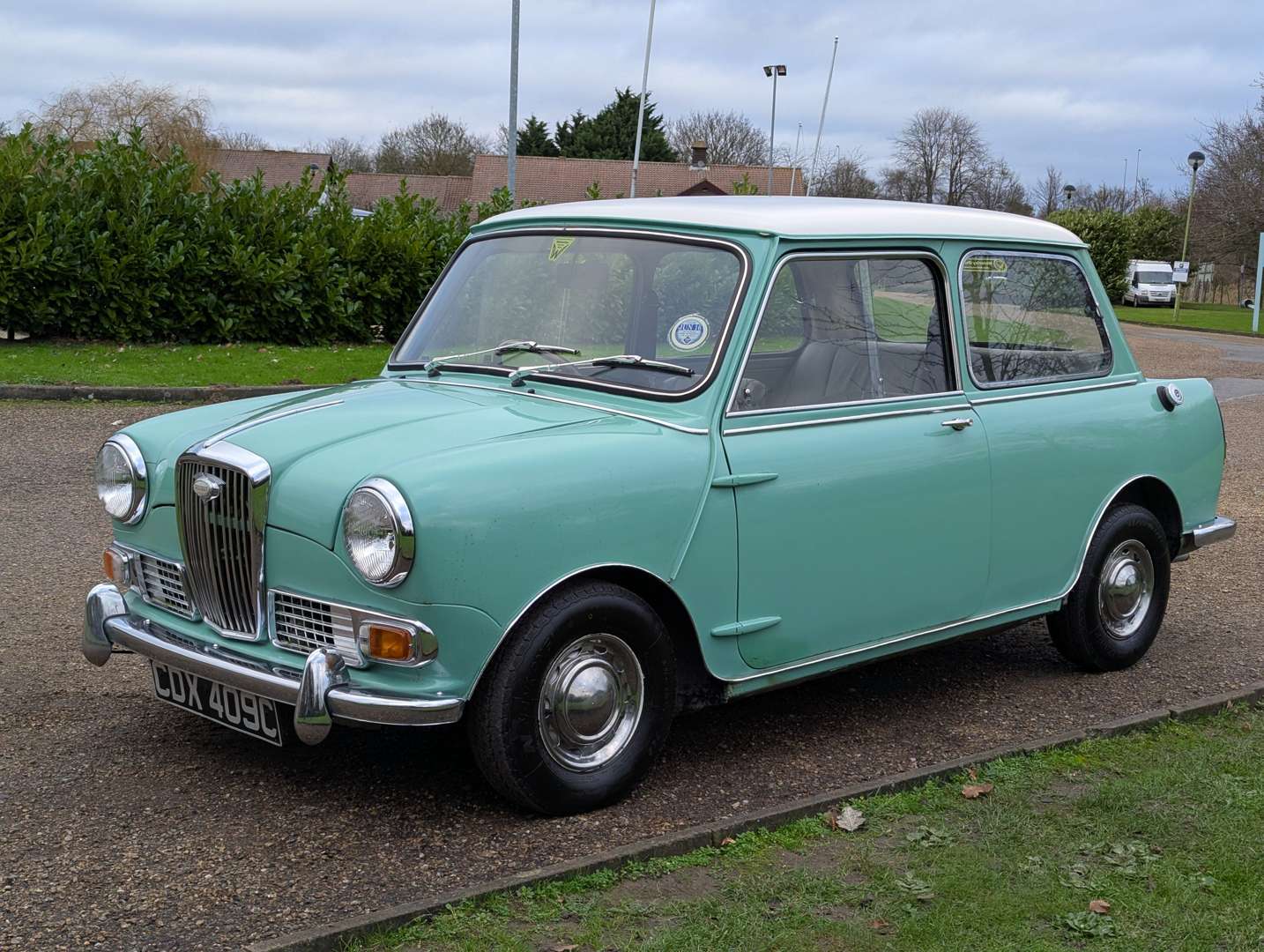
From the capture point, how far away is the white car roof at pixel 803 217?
466 cm

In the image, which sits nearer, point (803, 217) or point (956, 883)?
point (956, 883)

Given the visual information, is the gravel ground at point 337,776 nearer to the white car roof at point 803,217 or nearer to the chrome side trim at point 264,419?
the chrome side trim at point 264,419

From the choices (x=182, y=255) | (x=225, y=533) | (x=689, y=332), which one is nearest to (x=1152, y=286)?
(x=182, y=255)

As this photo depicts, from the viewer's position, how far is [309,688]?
3637mm

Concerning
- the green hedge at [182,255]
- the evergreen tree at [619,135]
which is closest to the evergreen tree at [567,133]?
the evergreen tree at [619,135]

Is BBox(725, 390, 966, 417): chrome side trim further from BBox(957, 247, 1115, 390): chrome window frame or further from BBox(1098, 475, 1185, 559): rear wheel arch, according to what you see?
BBox(1098, 475, 1185, 559): rear wheel arch

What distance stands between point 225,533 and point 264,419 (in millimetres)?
466

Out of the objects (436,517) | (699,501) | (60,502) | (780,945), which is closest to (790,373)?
(699,501)

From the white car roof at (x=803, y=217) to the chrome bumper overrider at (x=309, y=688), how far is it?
1918 millimetres

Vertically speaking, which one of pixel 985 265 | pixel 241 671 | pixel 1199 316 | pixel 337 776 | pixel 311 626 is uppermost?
pixel 985 265

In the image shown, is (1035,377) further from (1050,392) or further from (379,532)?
(379,532)

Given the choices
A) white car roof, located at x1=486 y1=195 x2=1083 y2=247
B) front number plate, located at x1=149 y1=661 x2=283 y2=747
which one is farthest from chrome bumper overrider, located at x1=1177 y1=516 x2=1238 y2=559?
front number plate, located at x1=149 y1=661 x2=283 y2=747

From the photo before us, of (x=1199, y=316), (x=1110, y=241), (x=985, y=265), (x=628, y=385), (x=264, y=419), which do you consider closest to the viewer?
(x=264, y=419)

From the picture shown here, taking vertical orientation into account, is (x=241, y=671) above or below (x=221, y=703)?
above
